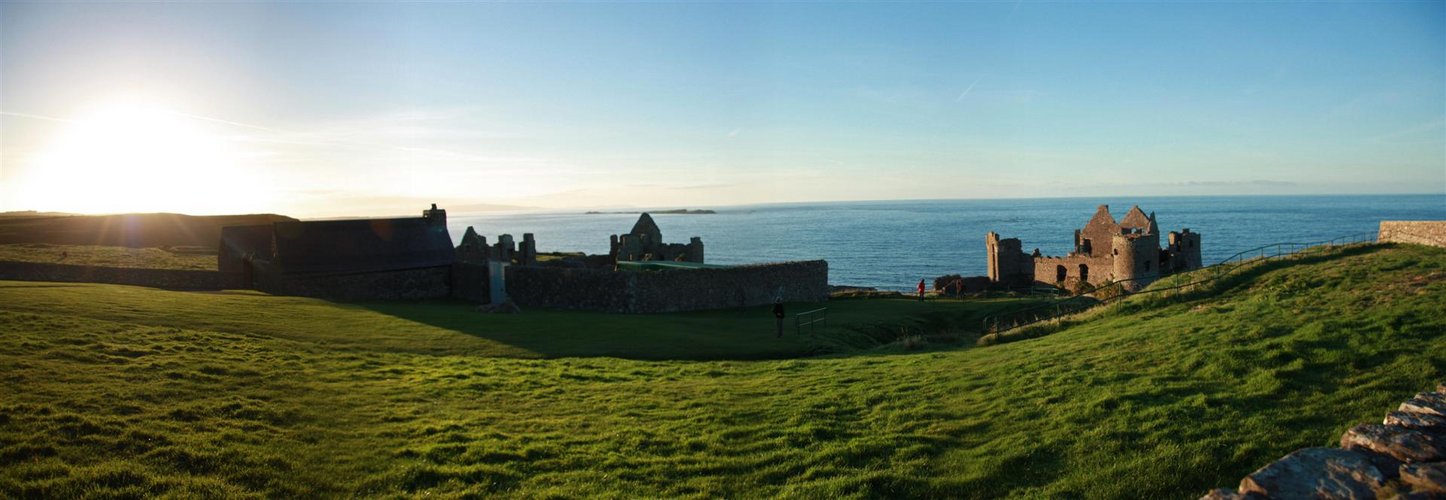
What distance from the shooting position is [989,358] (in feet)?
59.0

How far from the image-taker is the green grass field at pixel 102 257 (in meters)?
41.1

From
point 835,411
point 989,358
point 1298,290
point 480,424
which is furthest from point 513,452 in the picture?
point 1298,290

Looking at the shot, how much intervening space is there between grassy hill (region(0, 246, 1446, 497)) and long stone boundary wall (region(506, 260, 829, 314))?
42.9 ft

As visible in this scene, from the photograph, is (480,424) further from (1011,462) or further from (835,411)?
(1011,462)

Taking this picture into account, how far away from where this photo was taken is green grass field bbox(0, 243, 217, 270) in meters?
41.1

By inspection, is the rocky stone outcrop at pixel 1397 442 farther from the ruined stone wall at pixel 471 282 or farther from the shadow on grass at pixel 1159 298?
the ruined stone wall at pixel 471 282

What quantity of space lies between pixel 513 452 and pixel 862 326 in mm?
20323

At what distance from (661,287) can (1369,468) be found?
28.9m

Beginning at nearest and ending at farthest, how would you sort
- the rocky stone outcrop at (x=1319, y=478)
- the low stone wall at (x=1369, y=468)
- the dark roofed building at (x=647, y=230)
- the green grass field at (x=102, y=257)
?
the low stone wall at (x=1369, y=468), the rocky stone outcrop at (x=1319, y=478), the green grass field at (x=102, y=257), the dark roofed building at (x=647, y=230)

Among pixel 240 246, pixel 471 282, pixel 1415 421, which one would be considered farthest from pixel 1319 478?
pixel 240 246

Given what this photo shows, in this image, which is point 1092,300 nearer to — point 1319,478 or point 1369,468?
point 1369,468

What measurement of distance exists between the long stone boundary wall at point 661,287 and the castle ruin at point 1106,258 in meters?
24.5

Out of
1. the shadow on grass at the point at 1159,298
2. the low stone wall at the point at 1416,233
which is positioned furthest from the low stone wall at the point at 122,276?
the low stone wall at the point at 1416,233

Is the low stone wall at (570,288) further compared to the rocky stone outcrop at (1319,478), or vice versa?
the low stone wall at (570,288)
